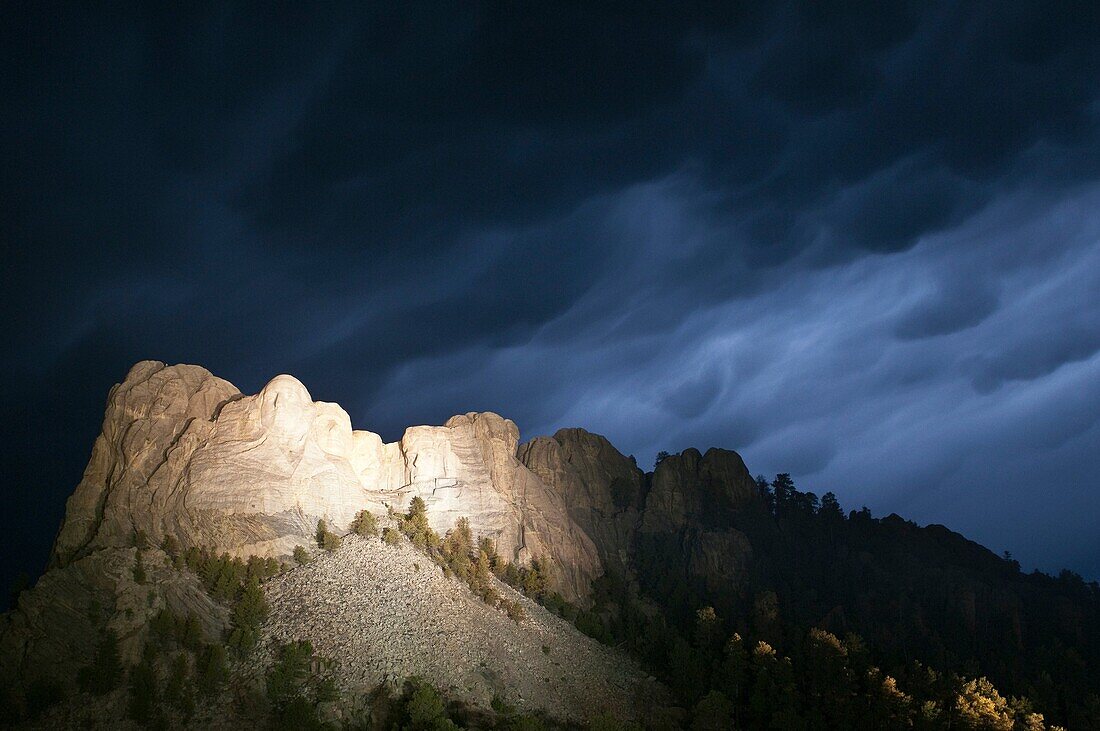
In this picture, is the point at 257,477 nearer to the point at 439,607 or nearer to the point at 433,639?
the point at 439,607

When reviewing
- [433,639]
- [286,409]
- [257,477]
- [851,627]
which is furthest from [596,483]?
[257,477]

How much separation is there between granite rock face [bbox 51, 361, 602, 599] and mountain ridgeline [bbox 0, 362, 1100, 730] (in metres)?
0.26

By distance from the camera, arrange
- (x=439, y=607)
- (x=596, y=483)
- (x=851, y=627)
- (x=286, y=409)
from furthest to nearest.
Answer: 1. (x=596, y=483)
2. (x=851, y=627)
3. (x=286, y=409)
4. (x=439, y=607)

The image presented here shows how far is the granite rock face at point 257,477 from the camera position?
64.3m

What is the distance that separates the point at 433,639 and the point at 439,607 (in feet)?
16.2

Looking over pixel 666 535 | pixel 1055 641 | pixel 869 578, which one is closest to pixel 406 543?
pixel 666 535

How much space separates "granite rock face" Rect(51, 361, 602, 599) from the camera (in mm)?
64312

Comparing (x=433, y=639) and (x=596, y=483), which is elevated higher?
(x=596, y=483)

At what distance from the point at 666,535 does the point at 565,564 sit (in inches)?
1123

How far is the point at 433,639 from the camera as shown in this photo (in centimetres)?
6359

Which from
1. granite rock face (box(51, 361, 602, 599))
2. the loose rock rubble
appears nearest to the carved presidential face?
granite rock face (box(51, 361, 602, 599))

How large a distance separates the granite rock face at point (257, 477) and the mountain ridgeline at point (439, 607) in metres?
0.26

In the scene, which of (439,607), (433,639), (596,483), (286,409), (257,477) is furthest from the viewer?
(596,483)

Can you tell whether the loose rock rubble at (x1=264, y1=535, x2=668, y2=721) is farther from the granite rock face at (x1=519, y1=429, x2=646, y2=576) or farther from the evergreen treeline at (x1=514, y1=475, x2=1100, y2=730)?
the granite rock face at (x1=519, y1=429, x2=646, y2=576)
